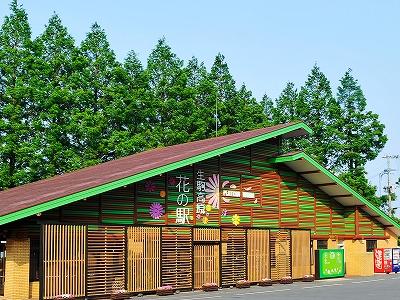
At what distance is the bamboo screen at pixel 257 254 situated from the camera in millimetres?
28656

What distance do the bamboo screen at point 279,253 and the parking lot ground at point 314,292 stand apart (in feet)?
2.68

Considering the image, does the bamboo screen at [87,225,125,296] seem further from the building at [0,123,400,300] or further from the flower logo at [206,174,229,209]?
the flower logo at [206,174,229,209]

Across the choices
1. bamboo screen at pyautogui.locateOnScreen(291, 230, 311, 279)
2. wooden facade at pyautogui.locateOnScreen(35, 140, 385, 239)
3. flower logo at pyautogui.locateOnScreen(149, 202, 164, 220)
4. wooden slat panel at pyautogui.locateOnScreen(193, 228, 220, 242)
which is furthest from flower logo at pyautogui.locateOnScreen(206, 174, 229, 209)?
bamboo screen at pyautogui.locateOnScreen(291, 230, 311, 279)

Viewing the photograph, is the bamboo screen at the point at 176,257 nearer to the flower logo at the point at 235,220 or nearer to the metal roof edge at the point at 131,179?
the metal roof edge at the point at 131,179

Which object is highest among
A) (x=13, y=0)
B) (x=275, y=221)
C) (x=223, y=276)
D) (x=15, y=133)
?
(x=13, y=0)

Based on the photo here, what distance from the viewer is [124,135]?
143ft

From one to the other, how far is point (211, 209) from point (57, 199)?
8587mm

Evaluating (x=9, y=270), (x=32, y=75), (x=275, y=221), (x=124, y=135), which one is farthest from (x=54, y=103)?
(x=9, y=270)

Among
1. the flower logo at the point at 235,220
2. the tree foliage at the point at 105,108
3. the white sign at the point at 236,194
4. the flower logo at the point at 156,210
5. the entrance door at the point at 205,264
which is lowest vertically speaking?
the entrance door at the point at 205,264

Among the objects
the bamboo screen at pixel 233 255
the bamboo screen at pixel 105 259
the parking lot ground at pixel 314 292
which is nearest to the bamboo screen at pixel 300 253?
the parking lot ground at pixel 314 292

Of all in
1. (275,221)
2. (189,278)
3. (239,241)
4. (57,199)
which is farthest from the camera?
(275,221)

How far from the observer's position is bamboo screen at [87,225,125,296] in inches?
909

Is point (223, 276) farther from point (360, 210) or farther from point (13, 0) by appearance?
point (13, 0)

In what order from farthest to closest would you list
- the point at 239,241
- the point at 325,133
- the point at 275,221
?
the point at 325,133
the point at 275,221
the point at 239,241
